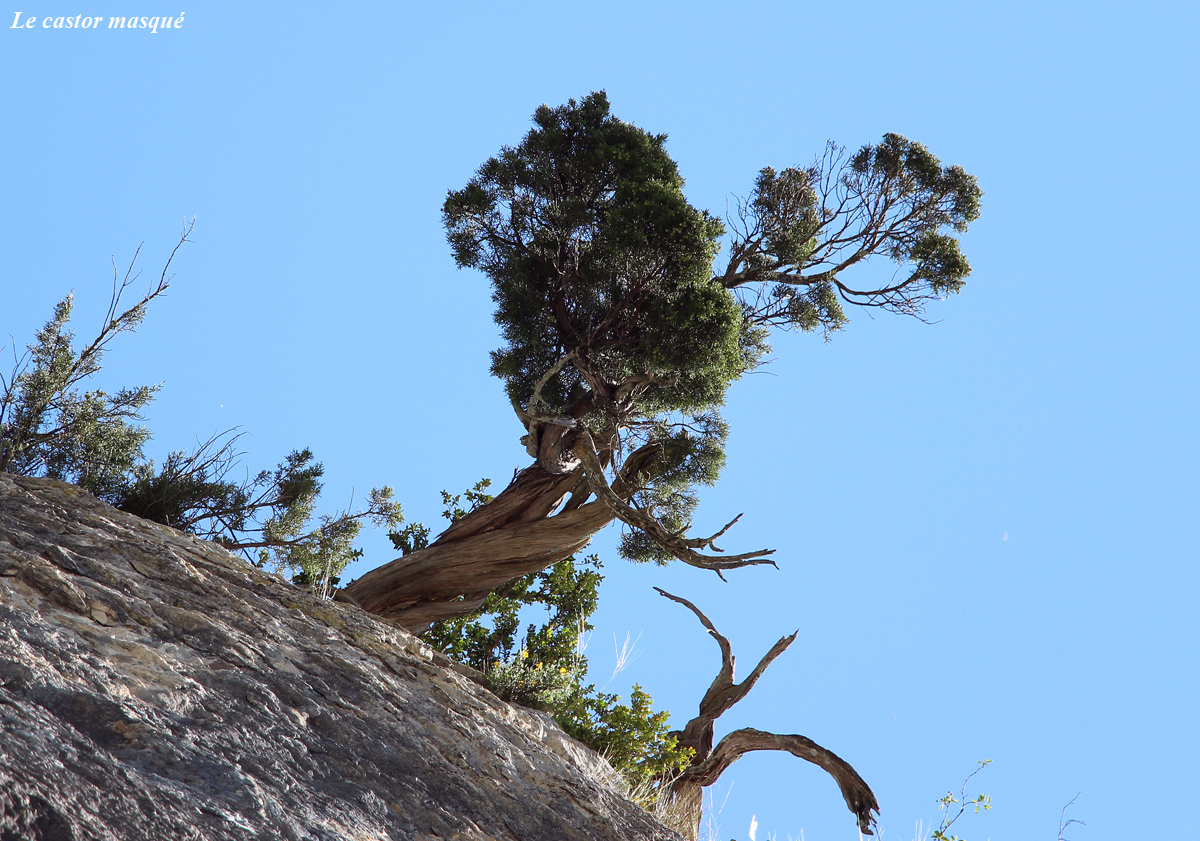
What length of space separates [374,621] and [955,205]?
6.95m

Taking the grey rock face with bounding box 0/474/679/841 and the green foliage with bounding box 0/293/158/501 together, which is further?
the green foliage with bounding box 0/293/158/501

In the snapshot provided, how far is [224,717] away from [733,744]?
6.53 meters

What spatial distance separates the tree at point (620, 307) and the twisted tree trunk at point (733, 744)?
1.27 m

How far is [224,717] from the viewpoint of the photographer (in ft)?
9.75

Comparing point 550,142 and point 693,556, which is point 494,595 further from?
point 550,142

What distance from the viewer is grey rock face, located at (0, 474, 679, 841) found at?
235cm

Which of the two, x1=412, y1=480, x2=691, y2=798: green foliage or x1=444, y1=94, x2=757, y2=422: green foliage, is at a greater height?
x1=444, y1=94, x2=757, y2=422: green foliage

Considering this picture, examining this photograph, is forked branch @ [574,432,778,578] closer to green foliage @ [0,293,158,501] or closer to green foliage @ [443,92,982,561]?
green foliage @ [443,92,982,561]

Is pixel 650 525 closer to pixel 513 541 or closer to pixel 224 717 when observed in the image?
pixel 513 541

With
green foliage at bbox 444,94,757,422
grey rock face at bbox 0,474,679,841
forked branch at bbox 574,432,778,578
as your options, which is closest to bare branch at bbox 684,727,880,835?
forked branch at bbox 574,432,778,578

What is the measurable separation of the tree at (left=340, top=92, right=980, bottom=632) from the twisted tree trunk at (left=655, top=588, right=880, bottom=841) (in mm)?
1268

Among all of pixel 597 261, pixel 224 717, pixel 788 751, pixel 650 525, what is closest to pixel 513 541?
pixel 650 525

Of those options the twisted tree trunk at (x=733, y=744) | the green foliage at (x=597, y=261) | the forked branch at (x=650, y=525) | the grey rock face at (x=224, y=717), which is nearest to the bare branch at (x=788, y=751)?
the twisted tree trunk at (x=733, y=744)

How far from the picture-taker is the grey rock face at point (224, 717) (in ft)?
7.71
